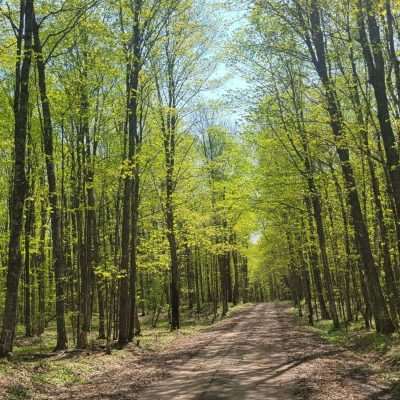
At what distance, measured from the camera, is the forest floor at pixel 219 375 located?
28.8 feet

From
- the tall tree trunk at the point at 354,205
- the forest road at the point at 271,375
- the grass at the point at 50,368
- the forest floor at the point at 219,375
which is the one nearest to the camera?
the forest road at the point at 271,375

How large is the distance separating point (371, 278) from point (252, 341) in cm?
559

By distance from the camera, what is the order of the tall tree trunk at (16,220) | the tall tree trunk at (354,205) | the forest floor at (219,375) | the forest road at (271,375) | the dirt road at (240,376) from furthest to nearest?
the tall tree trunk at (354,205), the tall tree trunk at (16,220), the forest floor at (219,375), the dirt road at (240,376), the forest road at (271,375)

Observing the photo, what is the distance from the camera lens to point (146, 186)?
28484 millimetres

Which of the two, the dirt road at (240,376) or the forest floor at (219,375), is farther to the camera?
the forest floor at (219,375)

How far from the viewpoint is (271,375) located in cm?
1049

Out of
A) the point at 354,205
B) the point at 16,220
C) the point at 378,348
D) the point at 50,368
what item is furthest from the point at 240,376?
the point at 354,205

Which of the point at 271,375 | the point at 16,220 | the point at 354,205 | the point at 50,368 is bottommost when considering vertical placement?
the point at 271,375

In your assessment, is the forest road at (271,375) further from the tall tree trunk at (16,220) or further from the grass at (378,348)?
the tall tree trunk at (16,220)

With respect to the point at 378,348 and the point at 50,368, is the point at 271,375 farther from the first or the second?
the point at 50,368

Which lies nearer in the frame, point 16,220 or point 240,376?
point 240,376

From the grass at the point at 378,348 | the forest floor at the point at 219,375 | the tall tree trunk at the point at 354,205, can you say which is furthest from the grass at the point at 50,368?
the tall tree trunk at the point at 354,205

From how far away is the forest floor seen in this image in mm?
8773

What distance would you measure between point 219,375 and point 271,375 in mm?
1260
